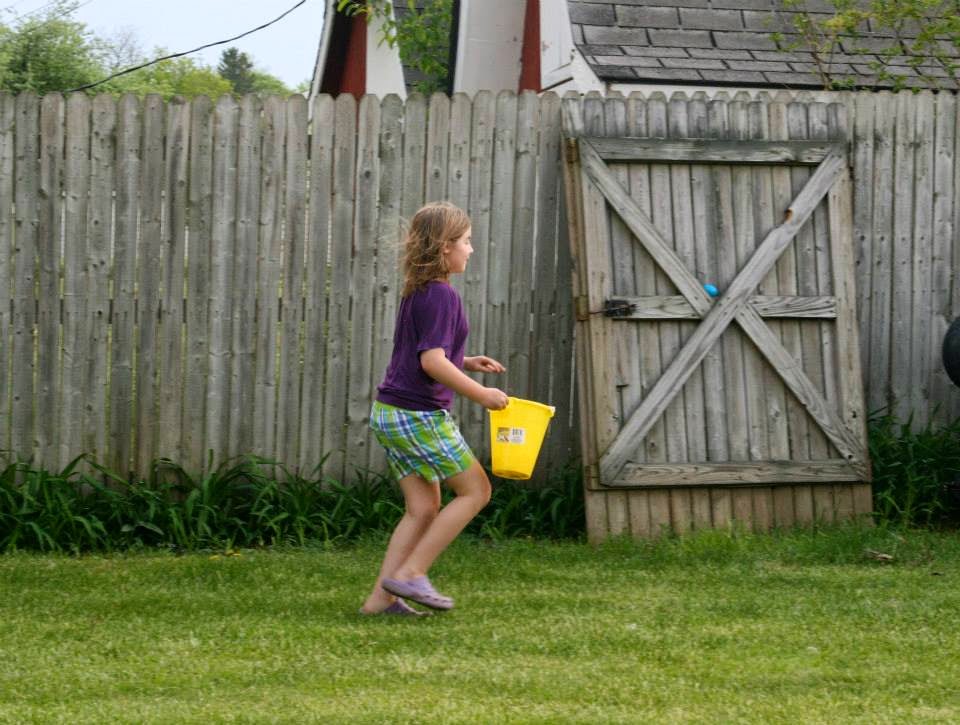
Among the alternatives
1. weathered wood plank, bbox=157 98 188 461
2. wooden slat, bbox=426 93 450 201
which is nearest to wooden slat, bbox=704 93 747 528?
wooden slat, bbox=426 93 450 201

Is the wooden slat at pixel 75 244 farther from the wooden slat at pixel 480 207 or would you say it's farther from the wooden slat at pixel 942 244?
the wooden slat at pixel 942 244

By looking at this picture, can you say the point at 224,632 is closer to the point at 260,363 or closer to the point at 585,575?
Answer: the point at 585,575

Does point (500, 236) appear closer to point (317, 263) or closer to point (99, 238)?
point (317, 263)

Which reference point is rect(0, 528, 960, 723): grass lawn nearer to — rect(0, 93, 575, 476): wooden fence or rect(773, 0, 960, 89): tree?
rect(0, 93, 575, 476): wooden fence

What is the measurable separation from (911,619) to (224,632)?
2.48 metres

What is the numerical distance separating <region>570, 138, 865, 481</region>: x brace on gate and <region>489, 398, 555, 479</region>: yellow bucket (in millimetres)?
1630

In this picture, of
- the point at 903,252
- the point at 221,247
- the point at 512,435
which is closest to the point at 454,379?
the point at 512,435

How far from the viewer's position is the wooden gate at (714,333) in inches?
287

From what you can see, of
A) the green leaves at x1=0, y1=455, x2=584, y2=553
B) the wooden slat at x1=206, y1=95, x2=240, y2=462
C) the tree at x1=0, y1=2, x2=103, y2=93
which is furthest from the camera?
the tree at x1=0, y1=2, x2=103, y2=93

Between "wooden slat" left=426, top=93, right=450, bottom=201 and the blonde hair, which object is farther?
"wooden slat" left=426, top=93, right=450, bottom=201

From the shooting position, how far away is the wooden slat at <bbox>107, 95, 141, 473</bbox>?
23.9 feet

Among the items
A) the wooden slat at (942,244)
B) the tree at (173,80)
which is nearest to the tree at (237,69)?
the tree at (173,80)

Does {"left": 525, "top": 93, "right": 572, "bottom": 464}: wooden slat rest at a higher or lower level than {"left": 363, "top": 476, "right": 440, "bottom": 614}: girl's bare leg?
higher

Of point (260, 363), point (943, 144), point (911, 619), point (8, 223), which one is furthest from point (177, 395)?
point (943, 144)
